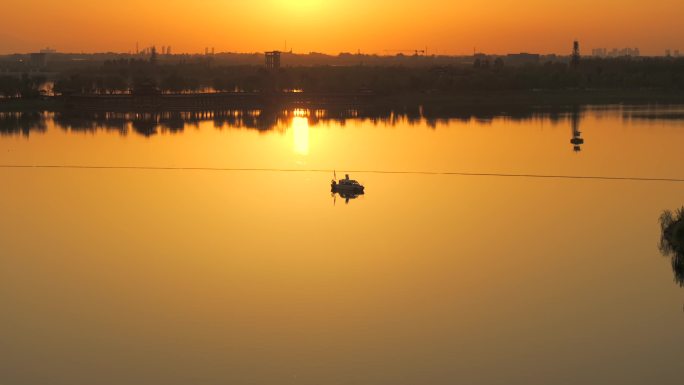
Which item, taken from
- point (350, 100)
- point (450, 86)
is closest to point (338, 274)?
point (350, 100)

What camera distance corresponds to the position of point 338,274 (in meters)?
8.65

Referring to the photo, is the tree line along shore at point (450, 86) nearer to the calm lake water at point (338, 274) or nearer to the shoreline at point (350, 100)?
the shoreline at point (350, 100)

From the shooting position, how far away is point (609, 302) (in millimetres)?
7820

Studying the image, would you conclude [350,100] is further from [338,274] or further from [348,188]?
[338,274]

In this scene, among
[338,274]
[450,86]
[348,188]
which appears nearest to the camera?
[338,274]

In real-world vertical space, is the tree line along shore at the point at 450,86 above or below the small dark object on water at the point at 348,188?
above

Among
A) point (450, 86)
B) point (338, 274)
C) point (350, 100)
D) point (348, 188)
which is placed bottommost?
point (338, 274)

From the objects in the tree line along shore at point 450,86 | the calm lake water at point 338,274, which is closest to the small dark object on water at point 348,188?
the calm lake water at point 338,274

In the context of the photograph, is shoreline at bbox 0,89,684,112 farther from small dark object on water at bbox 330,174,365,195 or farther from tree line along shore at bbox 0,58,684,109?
small dark object on water at bbox 330,174,365,195

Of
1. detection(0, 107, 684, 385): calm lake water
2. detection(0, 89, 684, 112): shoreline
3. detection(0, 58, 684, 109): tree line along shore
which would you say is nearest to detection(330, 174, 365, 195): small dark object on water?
detection(0, 107, 684, 385): calm lake water

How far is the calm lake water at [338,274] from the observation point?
6.57m

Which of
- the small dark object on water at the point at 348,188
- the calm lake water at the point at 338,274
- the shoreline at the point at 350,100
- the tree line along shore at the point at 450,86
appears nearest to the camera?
the calm lake water at the point at 338,274

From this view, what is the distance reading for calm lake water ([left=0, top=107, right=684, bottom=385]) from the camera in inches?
259

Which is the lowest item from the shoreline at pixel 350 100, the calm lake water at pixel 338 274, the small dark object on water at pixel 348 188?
the calm lake water at pixel 338 274
